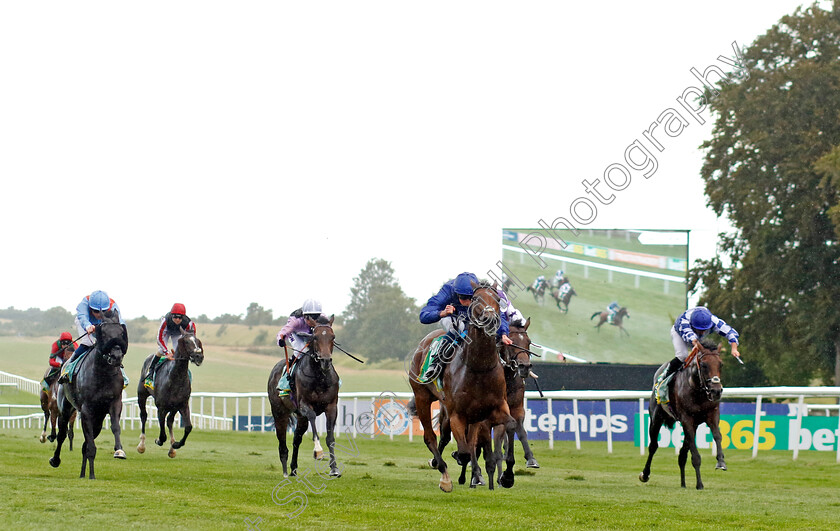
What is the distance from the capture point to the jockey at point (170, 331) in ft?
47.4

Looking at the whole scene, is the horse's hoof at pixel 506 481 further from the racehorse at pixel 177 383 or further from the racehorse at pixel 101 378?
the racehorse at pixel 177 383

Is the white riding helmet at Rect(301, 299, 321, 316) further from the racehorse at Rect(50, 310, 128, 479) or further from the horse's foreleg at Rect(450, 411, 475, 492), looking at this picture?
the horse's foreleg at Rect(450, 411, 475, 492)

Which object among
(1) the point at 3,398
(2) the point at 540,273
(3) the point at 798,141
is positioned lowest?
(1) the point at 3,398

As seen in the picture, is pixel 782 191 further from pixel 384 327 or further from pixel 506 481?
pixel 384 327

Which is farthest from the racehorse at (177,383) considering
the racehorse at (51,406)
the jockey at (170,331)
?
the racehorse at (51,406)

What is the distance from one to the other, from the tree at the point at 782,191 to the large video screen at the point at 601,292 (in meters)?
1.53

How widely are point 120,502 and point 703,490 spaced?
5.84m

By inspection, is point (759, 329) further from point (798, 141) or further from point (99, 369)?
point (99, 369)

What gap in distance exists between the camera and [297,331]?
12211 mm

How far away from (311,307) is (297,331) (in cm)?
51

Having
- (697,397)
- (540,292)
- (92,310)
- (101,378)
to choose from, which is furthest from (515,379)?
(540,292)

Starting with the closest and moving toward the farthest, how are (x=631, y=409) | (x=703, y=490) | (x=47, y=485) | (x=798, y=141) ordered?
(x=47, y=485), (x=703, y=490), (x=631, y=409), (x=798, y=141)

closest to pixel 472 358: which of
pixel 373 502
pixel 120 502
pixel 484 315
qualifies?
pixel 484 315

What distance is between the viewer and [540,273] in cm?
3153
